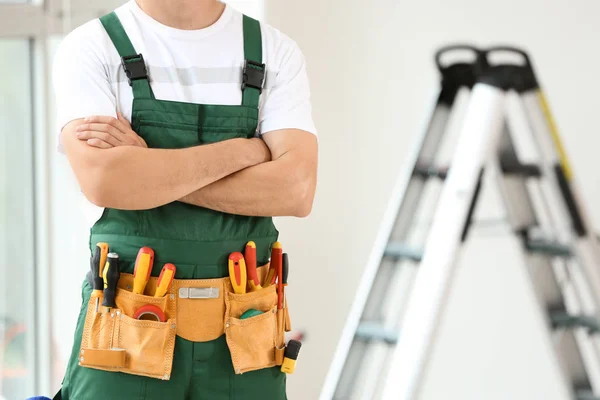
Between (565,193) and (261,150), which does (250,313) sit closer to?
(261,150)

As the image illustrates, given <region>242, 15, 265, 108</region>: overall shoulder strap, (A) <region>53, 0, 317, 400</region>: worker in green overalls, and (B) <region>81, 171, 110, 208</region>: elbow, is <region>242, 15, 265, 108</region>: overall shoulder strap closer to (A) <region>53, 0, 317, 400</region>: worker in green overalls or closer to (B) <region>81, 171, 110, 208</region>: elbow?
(A) <region>53, 0, 317, 400</region>: worker in green overalls

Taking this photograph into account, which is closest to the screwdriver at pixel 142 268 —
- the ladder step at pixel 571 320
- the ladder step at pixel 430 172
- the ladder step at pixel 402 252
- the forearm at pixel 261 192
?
the forearm at pixel 261 192

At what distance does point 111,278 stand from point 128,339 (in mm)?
125

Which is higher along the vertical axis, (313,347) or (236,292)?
(236,292)

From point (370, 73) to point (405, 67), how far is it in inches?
5.2

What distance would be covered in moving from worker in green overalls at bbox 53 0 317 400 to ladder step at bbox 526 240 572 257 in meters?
0.48

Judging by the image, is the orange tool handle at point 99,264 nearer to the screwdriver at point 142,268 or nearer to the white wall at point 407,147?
the screwdriver at point 142,268

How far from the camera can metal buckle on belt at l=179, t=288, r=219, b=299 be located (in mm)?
1615

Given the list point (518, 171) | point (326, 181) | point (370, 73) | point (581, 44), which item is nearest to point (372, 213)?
point (326, 181)

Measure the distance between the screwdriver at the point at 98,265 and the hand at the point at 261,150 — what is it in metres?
0.36

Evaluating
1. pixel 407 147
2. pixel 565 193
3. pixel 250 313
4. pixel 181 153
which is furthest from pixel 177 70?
pixel 407 147

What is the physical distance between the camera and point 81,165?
1.57m

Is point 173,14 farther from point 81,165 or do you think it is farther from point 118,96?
point 81,165

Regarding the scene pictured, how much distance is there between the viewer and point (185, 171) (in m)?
1.56
